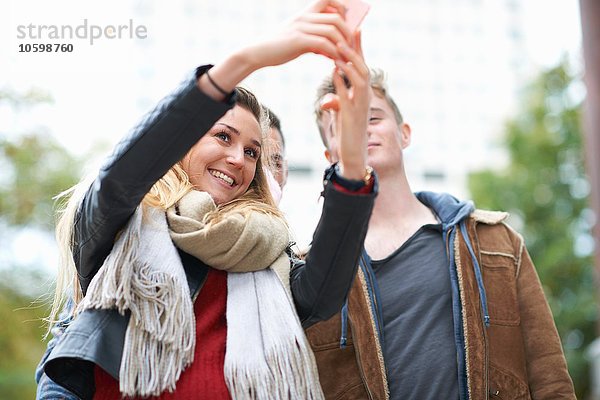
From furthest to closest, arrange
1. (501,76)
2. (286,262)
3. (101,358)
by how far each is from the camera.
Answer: (501,76), (286,262), (101,358)

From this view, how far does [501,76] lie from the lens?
43688 millimetres

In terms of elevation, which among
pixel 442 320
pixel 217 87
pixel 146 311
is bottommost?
pixel 442 320

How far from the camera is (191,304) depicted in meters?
1.92

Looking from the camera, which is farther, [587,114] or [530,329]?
[587,114]

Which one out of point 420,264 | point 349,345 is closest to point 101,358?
point 349,345

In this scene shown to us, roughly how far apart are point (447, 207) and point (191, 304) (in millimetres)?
1668

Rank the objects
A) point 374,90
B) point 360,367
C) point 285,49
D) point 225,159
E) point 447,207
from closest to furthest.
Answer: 1. point 285,49
2. point 225,159
3. point 360,367
4. point 447,207
5. point 374,90

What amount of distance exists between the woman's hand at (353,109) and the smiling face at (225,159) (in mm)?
562

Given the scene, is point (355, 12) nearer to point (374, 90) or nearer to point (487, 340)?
point (487, 340)

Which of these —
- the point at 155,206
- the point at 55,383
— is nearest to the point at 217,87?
the point at 155,206

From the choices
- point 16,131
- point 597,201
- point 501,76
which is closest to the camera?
point 597,201

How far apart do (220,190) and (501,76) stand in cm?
4377

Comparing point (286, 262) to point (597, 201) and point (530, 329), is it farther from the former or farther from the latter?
point (597, 201)

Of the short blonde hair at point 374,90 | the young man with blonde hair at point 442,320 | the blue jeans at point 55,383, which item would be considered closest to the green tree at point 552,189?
the short blonde hair at point 374,90
